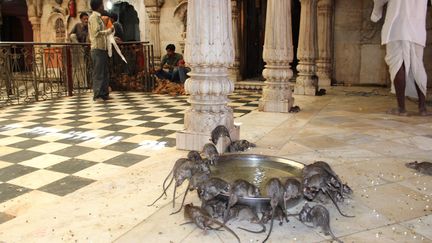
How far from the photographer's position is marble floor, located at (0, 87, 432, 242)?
2291 mm

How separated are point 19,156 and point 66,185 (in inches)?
45.4

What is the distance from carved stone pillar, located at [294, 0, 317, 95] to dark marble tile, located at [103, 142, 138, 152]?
5001 millimetres

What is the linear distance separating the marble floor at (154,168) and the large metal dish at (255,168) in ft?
1.25

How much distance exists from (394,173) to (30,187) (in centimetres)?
288

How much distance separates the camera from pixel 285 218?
2338mm

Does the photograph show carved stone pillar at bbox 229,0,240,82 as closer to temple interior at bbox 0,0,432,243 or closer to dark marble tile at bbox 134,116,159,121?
temple interior at bbox 0,0,432,243

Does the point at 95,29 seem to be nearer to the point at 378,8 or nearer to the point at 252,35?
the point at 378,8

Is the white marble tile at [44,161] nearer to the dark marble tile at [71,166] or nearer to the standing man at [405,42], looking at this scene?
the dark marble tile at [71,166]

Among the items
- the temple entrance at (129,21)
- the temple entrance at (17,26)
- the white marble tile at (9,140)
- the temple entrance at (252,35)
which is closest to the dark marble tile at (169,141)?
the white marble tile at (9,140)

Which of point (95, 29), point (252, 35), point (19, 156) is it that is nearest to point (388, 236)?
point (19, 156)

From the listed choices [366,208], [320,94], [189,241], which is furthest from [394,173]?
[320,94]

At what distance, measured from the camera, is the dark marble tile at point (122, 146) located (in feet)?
13.6

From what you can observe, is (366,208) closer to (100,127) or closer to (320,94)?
(100,127)

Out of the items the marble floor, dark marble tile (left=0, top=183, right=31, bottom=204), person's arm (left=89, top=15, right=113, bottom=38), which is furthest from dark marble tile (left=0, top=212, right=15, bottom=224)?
person's arm (left=89, top=15, right=113, bottom=38)
